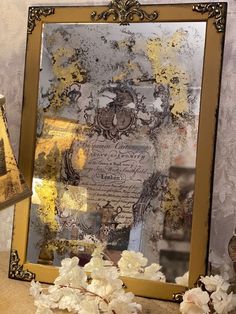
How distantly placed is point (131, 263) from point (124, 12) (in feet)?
2.12

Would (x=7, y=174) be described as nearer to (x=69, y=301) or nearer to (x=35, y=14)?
(x=69, y=301)

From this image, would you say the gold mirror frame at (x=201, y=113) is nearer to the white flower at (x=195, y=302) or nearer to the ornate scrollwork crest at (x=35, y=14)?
the ornate scrollwork crest at (x=35, y=14)

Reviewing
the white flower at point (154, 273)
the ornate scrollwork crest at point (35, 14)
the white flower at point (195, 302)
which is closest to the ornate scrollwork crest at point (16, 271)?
the white flower at point (154, 273)

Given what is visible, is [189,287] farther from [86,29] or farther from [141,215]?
[86,29]

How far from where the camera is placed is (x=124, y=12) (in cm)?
144

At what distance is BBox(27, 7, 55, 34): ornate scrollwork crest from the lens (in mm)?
1501

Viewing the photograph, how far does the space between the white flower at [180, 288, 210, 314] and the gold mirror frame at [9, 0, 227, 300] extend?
0.39 feet

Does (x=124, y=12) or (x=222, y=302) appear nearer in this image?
(x=222, y=302)

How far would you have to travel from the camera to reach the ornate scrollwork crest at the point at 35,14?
1.50m

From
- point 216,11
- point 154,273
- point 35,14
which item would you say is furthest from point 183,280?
point 35,14

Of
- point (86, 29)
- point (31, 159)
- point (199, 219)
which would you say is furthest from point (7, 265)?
point (86, 29)

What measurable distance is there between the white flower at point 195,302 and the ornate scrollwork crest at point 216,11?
2.08 ft

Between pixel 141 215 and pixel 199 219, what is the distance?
0.15 metres

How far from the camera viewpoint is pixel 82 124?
1.46 meters
